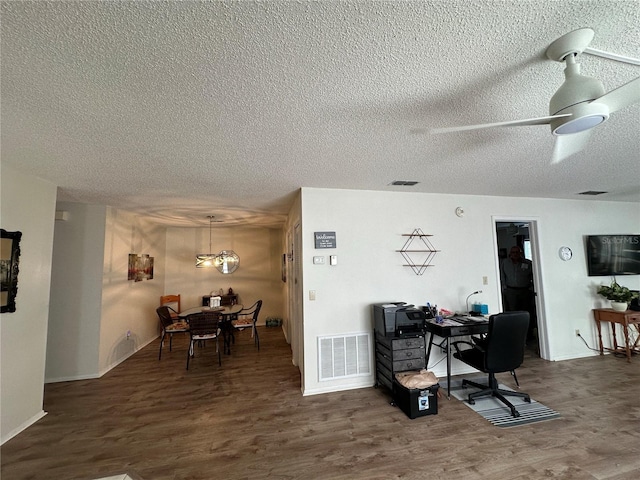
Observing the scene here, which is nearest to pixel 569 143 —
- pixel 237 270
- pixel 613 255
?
pixel 613 255

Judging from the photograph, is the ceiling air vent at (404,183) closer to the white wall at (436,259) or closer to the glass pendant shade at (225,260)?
the white wall at (436,259)

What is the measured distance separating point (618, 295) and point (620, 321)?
38cm

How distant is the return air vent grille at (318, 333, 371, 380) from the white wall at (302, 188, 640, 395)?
7 cm

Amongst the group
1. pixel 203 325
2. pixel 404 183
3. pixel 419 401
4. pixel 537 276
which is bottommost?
pixel 419 401

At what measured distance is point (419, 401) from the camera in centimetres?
262

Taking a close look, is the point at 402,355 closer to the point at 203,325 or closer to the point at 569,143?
the point at 569,143

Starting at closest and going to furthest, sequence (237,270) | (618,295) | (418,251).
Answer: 1. (418,251)
2. (618,295)
3. (237,270)

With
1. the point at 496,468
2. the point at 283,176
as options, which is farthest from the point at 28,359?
the point at 496,468

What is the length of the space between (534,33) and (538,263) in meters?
4.05

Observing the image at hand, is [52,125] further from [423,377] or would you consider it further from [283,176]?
[423,377]

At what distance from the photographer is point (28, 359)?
266 centimetres

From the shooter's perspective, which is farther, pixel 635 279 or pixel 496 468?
pixel 635 279

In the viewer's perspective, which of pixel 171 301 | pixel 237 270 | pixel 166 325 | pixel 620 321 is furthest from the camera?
pixel 237 270

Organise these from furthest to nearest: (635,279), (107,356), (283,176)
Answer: (635,279)
(107,356)
(283,176)
